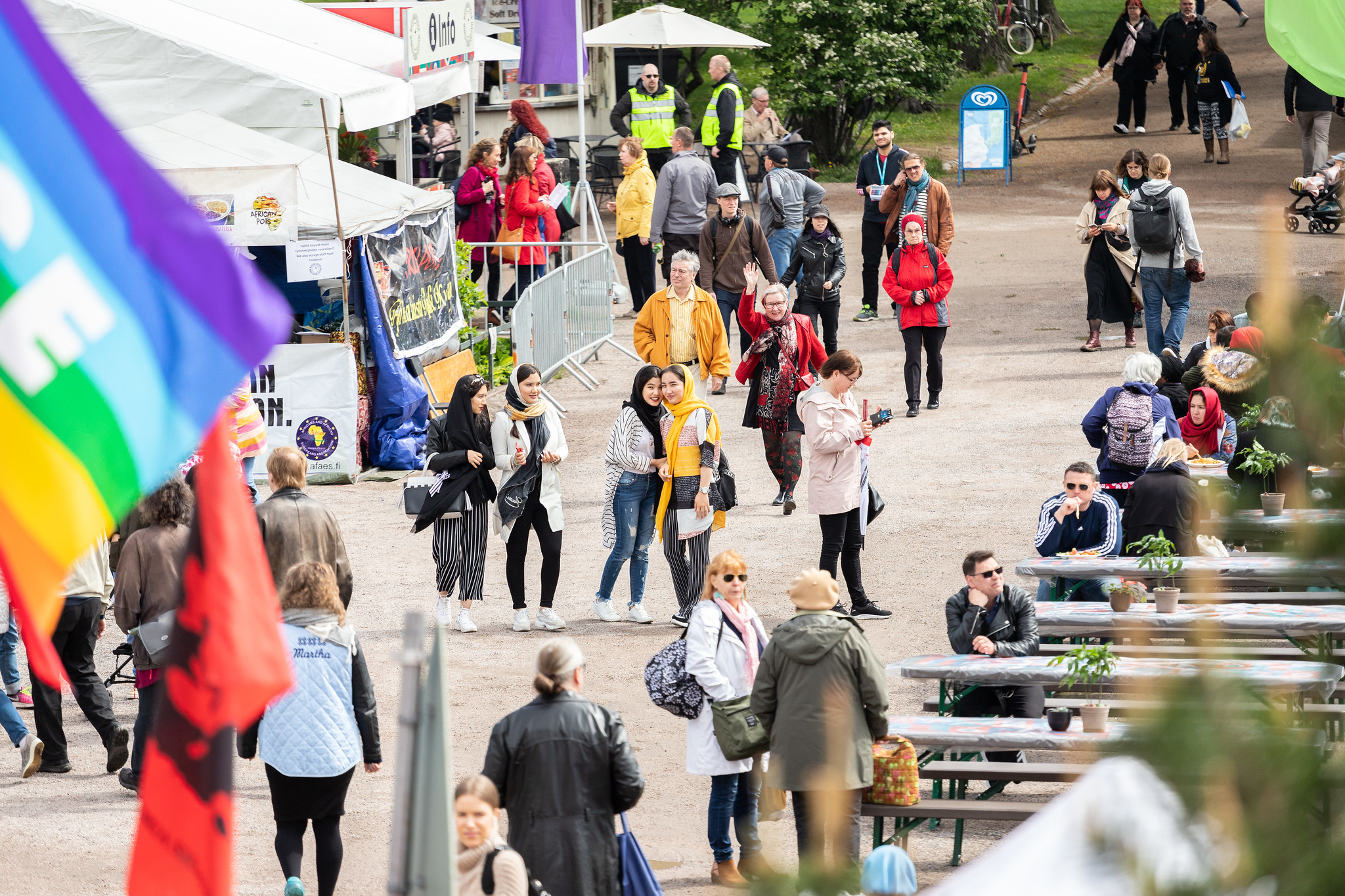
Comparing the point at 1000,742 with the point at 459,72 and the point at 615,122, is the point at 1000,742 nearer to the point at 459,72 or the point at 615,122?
the point at 459,72

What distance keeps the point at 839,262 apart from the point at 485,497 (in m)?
6.20

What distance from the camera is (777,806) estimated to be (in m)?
7.95

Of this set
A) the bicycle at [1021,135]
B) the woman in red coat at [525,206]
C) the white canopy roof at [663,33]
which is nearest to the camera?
the woman in red coat at [525,206]

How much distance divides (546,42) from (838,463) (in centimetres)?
938

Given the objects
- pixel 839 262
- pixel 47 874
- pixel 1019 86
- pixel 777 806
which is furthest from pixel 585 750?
pixel 1019 86

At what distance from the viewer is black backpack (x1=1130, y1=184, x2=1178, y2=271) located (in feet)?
51.3

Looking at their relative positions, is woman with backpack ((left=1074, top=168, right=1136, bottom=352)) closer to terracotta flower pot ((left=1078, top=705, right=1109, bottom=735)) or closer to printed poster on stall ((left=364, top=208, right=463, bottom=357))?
printed poster on stall ((left=364, top=208, right=463, bottom=357))

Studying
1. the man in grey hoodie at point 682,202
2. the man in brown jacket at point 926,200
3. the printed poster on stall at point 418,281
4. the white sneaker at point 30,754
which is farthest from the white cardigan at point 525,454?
the man in brown jacket at point 926,200

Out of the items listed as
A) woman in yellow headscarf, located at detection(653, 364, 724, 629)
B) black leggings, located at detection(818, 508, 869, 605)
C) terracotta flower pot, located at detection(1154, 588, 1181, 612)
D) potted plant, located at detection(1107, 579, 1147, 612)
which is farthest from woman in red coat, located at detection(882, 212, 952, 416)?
terracotta flower pot, located at detection(1154, 588, 1181, 612)

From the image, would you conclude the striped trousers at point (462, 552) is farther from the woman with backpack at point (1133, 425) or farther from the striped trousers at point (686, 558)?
the woman with backpack at point (1133, 425)

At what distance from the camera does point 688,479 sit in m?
10.8

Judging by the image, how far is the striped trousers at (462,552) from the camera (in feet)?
35.7

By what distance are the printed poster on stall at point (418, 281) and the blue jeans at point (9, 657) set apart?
20.2 ft

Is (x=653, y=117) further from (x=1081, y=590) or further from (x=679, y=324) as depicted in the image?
(x=1081, y=590)
